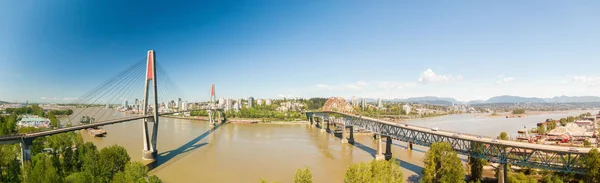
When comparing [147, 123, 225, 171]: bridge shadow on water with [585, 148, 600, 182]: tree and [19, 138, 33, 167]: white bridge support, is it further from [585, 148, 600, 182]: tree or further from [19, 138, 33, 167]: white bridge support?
[585, 148, 600, 182]: tree

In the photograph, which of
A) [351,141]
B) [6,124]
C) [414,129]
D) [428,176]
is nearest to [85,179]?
[428,176]

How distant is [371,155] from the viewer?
19.3m

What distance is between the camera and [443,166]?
9.85 metres

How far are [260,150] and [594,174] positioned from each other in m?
17.5

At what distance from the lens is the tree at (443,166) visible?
31.6ft

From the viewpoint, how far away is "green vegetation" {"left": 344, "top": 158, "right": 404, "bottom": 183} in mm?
8039

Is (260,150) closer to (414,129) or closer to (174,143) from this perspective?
(174,143)

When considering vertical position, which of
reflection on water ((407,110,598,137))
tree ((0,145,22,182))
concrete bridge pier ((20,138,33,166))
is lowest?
reflection on water ((407,110,598,137))

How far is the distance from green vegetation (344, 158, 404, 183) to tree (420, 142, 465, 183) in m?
2.01

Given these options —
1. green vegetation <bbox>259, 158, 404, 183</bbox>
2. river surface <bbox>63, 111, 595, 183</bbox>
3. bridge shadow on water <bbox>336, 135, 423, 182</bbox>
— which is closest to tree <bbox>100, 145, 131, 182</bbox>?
river surface <bbox>63, 111, 595, 183</bbox>

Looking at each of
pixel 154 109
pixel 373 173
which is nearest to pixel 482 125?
pixel 373 173

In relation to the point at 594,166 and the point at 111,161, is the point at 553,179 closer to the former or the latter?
the point at 594,166

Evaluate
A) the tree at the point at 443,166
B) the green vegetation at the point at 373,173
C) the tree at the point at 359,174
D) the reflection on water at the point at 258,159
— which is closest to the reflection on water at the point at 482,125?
the reflection on water at the point at 258,159

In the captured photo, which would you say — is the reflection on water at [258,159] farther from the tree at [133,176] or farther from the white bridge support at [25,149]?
the white bridge support at [25,149]
